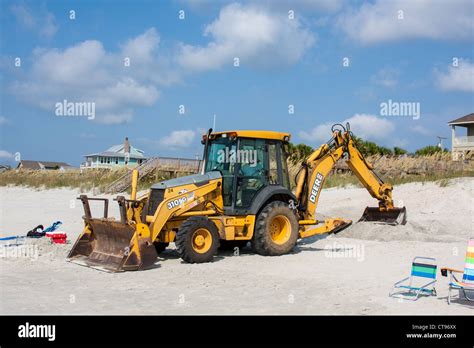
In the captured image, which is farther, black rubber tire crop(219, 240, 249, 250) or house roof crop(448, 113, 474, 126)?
house roof crop(448, 113, 474, 126)

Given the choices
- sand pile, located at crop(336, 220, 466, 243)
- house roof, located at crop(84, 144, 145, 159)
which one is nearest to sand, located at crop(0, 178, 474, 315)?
sand pile, located at crop(336, 220, 466, 243)

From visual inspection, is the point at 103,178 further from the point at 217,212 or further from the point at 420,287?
the point at 420,287

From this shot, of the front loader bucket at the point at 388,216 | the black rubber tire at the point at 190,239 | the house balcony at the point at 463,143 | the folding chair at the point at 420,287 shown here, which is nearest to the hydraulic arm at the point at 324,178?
the front loader bucket at the point at 388,216

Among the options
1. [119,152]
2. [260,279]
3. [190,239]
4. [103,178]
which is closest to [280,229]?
[190,239]

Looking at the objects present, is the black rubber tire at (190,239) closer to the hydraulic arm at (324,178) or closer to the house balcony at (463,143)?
the hydraulic arm at (324,178)

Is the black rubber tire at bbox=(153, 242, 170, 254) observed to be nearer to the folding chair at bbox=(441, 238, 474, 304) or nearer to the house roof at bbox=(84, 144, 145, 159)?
the folding chair at bbox=(441, 238, 474, 304)

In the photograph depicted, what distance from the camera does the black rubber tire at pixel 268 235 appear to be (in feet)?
41.1

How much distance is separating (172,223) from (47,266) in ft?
8.48

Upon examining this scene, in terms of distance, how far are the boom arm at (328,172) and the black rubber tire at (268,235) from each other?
3.72ft

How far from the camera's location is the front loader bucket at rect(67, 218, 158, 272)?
10.6 metres

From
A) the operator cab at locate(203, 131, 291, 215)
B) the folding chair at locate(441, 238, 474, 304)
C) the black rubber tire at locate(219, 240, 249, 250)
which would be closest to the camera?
the folding chair at locate(441, 238, 474, 304)

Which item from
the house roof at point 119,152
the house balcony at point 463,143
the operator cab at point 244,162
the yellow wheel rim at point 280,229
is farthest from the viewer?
the house roof at point 119,152

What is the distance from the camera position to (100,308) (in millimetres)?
7766

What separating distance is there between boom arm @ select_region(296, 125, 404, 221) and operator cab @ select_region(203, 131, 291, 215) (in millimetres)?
961
